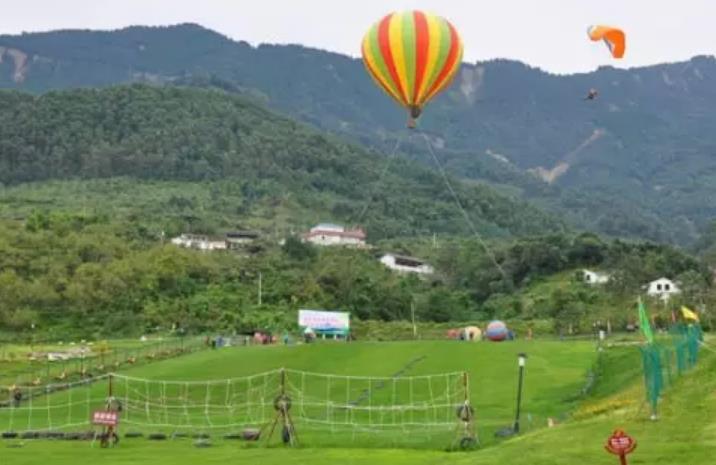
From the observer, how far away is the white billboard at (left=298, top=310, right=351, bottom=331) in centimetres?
6812

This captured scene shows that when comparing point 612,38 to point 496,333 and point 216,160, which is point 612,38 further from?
point 216,160

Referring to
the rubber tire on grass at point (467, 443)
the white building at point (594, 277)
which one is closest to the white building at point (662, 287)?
the white building at point (594, 277)

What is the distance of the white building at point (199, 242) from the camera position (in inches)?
4453

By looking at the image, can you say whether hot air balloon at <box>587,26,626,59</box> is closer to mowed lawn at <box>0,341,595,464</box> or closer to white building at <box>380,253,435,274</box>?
mowed lawn at <box>0,341,595,464</box>

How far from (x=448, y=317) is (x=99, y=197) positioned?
7285cm

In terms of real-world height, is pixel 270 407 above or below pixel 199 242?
below

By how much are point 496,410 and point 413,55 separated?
12171mm

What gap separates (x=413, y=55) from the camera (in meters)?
37.5

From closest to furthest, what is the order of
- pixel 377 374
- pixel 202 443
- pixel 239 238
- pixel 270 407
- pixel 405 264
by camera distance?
pixel 202 443 < pixel 270 407 < pixel 377 374 < pixel 405 264 < pixel 239 238

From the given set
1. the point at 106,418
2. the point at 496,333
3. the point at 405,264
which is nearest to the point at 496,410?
the point at 106,418

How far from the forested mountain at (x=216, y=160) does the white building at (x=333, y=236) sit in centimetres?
754

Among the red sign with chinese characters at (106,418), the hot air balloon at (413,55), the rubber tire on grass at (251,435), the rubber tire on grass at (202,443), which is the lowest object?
the rubber tire on grass at (202,443)

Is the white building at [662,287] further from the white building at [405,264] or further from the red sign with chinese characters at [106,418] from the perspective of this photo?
the red sign with chinese characters at [106,418]

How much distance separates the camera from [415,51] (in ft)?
123
